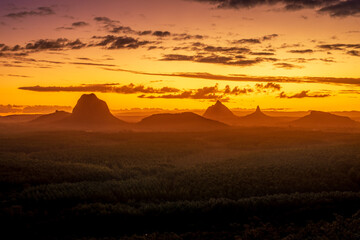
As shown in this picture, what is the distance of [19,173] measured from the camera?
38.2m

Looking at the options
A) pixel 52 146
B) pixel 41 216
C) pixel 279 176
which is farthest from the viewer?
pixel 52 146

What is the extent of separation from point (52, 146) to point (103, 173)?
50.0m

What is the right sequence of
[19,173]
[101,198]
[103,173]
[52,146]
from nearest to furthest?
[101,198] < [19,173] < [103,173] < [52,146]

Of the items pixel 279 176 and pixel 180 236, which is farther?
pixel 279 176

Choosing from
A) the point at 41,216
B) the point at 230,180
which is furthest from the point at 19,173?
the point at 230,180

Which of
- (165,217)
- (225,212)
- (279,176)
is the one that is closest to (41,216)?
(165,217)

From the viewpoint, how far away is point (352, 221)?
2297 centimetres

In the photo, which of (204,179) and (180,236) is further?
(204,179)

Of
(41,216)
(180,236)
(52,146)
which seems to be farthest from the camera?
(52,146)

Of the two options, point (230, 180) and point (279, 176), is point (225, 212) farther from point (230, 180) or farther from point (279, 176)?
point (279, 176)

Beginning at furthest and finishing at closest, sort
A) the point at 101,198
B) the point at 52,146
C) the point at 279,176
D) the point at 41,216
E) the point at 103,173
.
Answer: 1. the point at 52,146
2. the point at 103,173
3. the point at 279,176
4. the point at 101,198
5. the point at 41,216

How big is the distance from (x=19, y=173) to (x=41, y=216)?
15.1 metres

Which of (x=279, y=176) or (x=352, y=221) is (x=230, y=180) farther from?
(x=352, y=221)

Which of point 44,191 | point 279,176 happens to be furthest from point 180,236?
point 279,176
